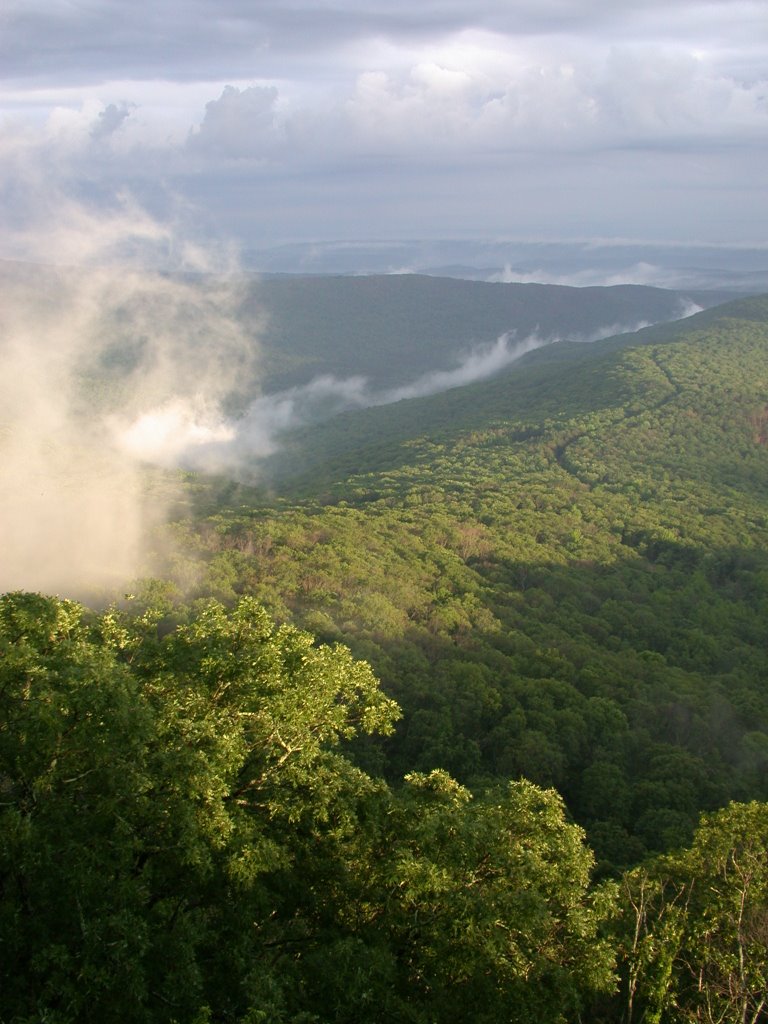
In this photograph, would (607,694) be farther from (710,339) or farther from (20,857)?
(710,339)

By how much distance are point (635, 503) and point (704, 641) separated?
1763 inches

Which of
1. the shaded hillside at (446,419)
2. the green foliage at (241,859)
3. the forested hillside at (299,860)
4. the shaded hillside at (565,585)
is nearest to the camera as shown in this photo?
the green foliage at (241,859)

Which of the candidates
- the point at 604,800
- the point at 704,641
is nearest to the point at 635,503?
the point at 704,641

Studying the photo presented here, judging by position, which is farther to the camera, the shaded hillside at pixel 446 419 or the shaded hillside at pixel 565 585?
the shaded hillside at pixel 446 419

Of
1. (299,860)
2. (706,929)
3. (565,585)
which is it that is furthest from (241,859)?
(565,585)

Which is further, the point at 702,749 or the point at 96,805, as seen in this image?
the point at 702,749

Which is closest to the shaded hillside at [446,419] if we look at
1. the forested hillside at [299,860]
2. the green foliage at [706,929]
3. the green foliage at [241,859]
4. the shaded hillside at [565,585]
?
the shaded hillside at [565,585]

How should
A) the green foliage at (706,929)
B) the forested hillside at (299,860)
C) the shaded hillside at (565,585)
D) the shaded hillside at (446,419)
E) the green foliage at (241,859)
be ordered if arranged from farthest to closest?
1. the shaded hillside at (446,419)
2. the shaded hillside at (565,585)
3. the green foliage at (706,929)
4. the forested hillside at (299,860)
5. the green foliage at (241,859)

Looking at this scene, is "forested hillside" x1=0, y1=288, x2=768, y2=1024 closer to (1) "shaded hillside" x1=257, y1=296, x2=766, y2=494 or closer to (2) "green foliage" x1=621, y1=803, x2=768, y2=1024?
(2) "green foliage" x1=621, y1=803, x2=768, y2=1024

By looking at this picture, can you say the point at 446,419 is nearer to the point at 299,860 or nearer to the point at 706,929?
the point at 706,929

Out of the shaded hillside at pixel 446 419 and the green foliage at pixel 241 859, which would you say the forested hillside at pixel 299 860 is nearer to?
the green foliage at pixel 241 859

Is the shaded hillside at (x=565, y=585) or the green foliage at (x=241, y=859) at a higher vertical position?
the green foliage at (x=241, y=859)

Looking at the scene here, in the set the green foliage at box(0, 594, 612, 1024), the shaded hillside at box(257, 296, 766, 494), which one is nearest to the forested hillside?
the green foliage at box(0, 594, 612, 1024)

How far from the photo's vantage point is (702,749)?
51.3 metres
